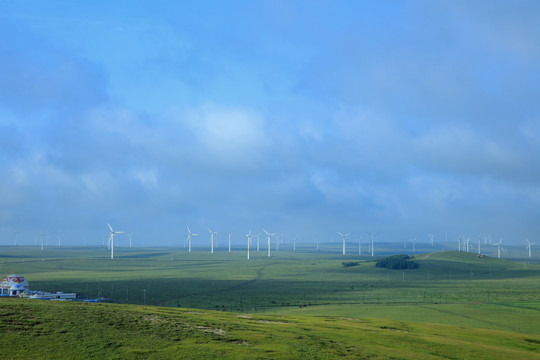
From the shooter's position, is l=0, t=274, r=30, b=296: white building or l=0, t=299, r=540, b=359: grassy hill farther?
l=0, t=274, r=30, b=296: white building

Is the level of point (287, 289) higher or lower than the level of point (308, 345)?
lower

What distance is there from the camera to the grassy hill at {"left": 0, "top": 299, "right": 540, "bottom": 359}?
42.9m

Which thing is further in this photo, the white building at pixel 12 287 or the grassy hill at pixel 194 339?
the white building at pixel 12 287

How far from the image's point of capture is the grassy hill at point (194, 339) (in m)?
42.9

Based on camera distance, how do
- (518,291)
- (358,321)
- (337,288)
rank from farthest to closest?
(337,288) < (518,291) < (358,321)

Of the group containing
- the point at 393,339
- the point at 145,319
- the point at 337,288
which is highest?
the point at 145,319

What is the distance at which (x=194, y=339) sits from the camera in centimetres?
4897

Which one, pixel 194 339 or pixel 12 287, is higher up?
pixel 194 339

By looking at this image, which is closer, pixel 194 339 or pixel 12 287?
pixel 194 339

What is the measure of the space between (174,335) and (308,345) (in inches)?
529

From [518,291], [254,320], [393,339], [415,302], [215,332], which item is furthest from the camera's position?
[518,291]

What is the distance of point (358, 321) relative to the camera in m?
80.8

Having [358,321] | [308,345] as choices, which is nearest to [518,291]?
[358,321]

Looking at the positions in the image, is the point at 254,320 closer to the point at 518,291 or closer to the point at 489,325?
the point at 489,325
